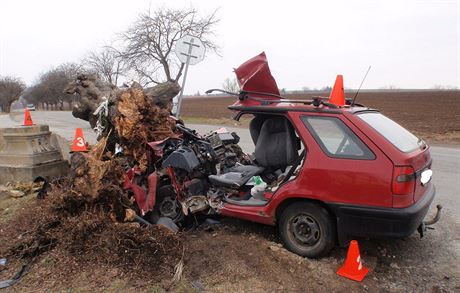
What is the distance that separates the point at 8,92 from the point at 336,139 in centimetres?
7687

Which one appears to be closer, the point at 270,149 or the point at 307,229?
the point at 307,229

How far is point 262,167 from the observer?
5113 millimetres

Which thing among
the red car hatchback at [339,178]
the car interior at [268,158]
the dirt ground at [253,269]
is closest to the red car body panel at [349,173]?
the red car hatchback at [339,178]

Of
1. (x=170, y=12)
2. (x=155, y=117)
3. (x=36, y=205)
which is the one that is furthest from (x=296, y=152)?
(x=170, y=12)

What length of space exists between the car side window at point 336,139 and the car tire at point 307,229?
1.96 ft

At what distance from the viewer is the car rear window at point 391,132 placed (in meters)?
3.88

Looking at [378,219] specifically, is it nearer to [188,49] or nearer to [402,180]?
[402,180]

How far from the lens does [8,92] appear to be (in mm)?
69000

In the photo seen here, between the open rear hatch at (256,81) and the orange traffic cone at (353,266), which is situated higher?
the open rear hatch at (256,81)

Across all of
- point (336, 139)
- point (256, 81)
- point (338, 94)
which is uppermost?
point (256, 81)

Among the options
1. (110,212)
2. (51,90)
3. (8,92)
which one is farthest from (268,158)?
(8,92)

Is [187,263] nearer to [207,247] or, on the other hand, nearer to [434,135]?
[207,247]

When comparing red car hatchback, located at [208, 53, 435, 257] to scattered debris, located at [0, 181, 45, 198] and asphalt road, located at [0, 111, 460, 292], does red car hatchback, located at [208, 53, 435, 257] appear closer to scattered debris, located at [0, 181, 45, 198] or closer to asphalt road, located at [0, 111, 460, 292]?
asphalt road, located at [0, 111, 460, 292]

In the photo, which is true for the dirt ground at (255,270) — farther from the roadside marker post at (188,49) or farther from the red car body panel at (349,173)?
the roadside marker post at (188,49)
